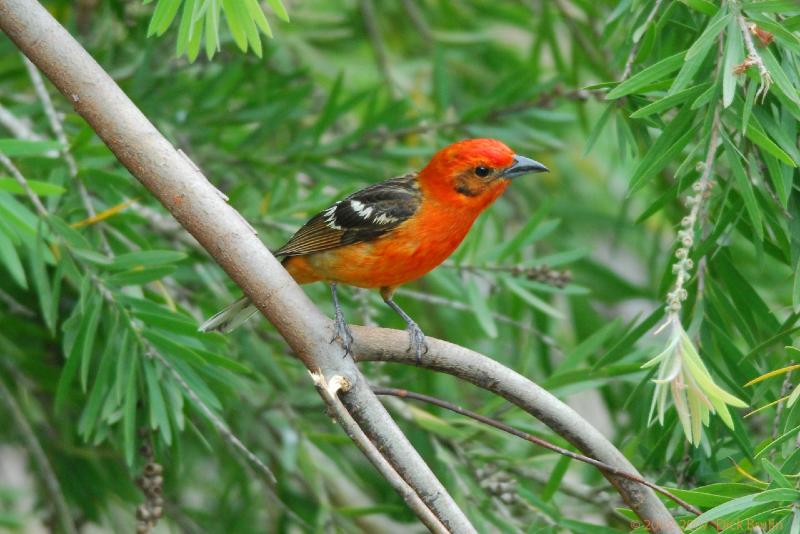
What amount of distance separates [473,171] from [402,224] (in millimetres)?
325

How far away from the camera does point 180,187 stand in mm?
2311

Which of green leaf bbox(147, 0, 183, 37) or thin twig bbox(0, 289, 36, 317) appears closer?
green leaf bbox(147, 0, 183, 37)

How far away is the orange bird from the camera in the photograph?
3689mm

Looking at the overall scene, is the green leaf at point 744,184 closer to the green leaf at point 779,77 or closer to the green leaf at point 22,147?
the green leaf at point 779,77

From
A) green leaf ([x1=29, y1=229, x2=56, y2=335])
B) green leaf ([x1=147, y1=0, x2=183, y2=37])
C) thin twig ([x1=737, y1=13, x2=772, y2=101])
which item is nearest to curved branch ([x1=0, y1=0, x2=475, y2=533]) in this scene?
green leaf ([x1=147, y1=0, x2=183, y2=37])

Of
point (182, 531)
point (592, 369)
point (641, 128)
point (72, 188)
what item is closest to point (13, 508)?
point (182, 531)

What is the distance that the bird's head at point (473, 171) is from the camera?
12.4ft

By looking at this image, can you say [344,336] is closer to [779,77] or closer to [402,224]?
[779,77]

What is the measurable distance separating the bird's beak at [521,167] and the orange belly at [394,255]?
27cm

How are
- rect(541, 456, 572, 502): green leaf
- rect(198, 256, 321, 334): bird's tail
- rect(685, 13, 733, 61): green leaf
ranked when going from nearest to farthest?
rect(685, 13, 733, 61): green leaf
rect(541, 456, 572, 502): green leaf
rect(198, 256, 321, 334): bird's tail

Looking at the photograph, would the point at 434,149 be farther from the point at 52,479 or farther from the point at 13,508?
the point at 13,508

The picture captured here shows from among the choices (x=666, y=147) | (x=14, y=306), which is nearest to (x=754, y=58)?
(x=666, y=147)

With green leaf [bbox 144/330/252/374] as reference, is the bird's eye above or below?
above

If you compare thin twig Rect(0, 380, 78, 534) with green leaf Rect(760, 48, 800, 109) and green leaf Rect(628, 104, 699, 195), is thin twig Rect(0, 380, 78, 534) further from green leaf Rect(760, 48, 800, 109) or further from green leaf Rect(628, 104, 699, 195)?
green leaf Rect(760, 48, 800, 109)
